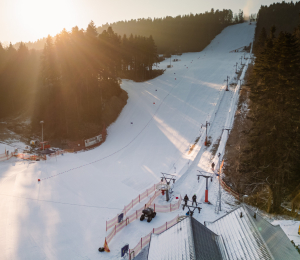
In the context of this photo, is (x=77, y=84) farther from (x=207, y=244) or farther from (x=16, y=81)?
(x=207, y=244)

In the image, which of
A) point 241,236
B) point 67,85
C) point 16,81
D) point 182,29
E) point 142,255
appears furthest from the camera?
point 182,29

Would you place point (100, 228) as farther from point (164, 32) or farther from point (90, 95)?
point (164, 32)

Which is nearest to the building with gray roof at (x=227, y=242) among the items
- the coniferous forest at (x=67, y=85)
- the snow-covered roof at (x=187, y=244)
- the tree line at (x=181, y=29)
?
the snow-covered roof at (x=187, y=244)

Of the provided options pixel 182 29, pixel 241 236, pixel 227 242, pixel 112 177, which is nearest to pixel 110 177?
pixel 112 177

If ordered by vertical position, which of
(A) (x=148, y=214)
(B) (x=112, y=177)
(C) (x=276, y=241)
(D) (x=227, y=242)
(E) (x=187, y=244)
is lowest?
(B) (x=112, y=177)

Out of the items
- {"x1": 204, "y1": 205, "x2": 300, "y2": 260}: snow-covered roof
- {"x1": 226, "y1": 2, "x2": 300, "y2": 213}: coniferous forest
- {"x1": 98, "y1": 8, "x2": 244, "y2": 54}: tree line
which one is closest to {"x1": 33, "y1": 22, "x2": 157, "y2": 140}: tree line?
{"x1": 226, "y1": 2, "x2": 300, "y2": 213}: coniferous forest

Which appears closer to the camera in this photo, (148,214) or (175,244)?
(175,244)

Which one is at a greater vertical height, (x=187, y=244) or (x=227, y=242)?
(x=187, y=244)
